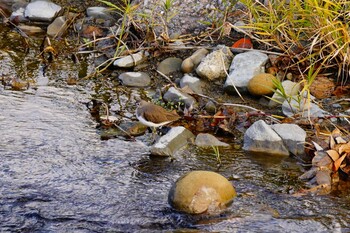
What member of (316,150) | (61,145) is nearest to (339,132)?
(316,150)

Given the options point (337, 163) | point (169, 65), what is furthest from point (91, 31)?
point (337, 163)

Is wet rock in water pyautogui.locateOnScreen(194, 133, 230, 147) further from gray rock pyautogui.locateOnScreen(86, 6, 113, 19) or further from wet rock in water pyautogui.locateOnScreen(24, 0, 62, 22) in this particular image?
wet rock in water pyautogui.locateOnScreen(24, 0, 62, 22)

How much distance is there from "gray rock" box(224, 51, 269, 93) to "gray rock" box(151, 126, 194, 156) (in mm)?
1054

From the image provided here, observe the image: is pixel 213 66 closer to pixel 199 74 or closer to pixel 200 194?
pixel 199 74

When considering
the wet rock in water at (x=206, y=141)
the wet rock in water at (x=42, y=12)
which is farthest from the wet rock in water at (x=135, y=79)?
the wet rock in water at (x=42, y=12)

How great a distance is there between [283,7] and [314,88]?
88cm

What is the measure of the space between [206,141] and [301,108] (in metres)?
0.98

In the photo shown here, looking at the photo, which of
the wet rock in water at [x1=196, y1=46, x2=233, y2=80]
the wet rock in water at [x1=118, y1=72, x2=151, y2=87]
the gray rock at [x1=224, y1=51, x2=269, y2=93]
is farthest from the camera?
the wet rock in water at [x1=118, y1=72, x2=151, y2=87]

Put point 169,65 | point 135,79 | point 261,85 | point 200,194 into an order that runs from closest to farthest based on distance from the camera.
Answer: point 200,194 → point 261,85 → point 135,79 → point 169,65

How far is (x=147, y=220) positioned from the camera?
4.46 m

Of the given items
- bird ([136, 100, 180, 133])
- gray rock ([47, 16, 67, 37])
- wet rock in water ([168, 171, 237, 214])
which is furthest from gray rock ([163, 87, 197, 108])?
gray rock ([47, 16, 67, 37])

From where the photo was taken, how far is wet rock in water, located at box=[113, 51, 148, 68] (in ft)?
24.6

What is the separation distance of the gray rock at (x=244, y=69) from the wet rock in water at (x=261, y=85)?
104 millimetres

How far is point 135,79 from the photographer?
23.7ft
